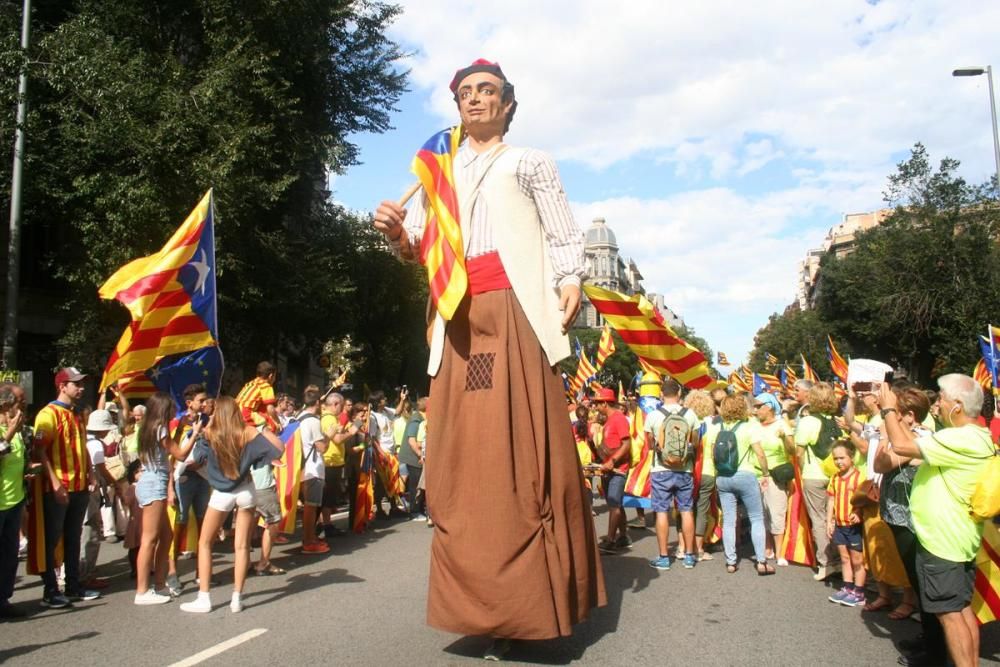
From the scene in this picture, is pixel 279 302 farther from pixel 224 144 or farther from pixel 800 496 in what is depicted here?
pixel 800 496

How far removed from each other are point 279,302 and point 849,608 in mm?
15972

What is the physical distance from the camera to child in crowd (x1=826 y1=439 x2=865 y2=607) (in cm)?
711

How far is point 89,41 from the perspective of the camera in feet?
52.2

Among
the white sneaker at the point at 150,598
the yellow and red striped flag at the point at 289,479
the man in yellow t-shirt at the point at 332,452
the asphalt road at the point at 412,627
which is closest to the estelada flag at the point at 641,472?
the asphalt road at the point at 412,627

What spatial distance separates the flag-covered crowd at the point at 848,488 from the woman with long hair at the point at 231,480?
3.96m

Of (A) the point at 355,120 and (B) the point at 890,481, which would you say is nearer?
(B) the point at 890,481

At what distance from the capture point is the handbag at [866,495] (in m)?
6.95

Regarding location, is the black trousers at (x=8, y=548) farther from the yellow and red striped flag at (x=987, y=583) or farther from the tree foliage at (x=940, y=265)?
the tree foliage at (x=940, y=265)

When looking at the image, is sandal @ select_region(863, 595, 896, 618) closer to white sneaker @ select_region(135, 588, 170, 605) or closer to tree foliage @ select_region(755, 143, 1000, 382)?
white sneaker @ select_region(135, 588, 170, 605)

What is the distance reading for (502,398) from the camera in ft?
16.0

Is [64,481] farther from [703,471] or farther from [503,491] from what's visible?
[703,471]

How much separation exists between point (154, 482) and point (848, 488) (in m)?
5.82

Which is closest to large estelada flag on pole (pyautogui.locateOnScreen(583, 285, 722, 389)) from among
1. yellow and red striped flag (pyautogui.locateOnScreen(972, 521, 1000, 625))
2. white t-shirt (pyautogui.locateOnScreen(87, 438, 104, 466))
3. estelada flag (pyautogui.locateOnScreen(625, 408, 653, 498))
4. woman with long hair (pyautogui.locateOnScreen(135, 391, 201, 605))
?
estelada flag (pyautogui.locateOnScreen(625, 408, 653, 498))

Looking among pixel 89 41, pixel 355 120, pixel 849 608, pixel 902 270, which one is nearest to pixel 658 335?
pixel 849 608
